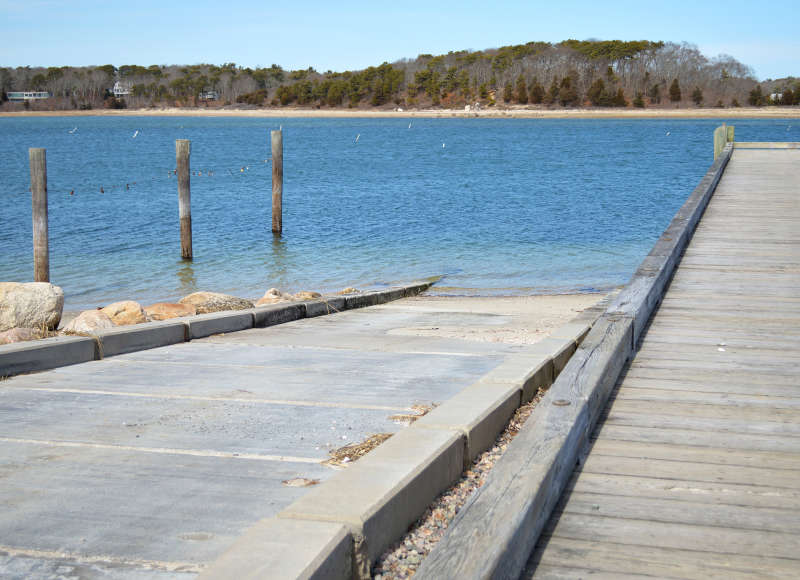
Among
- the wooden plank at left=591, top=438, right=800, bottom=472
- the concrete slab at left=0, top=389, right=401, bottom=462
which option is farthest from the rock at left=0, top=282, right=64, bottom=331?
the wooden plank at left=591, top=438, right=800, bottom=472

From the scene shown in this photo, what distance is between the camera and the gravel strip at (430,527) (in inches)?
113

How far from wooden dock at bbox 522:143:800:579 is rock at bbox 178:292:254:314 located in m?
5.36

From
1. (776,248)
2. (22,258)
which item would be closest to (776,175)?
(776,248)

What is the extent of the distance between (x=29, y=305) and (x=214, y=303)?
2113mm

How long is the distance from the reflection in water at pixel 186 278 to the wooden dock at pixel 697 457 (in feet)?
39.3

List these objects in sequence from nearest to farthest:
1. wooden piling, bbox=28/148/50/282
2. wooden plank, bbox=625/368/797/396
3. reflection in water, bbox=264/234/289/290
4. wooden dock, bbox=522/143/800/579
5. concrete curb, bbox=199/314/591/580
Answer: concrete curb, bbox=199/314/591/580, wooden dock, bbox=522/143/800/579, wooden plank, bbox=625/368/797/396, wooden piling, bbox=28/148/50/282, reflection in water, bbox=264/234/289/290

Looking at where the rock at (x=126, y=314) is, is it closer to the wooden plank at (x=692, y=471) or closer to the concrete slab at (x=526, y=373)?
the concrete slab at (x=526, y=373)

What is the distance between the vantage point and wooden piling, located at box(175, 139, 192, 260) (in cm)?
2048

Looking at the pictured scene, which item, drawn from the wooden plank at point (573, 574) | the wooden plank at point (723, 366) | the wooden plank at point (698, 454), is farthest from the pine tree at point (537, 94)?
the wooden plank at point (573, 574)

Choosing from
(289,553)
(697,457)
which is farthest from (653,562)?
(289,553)

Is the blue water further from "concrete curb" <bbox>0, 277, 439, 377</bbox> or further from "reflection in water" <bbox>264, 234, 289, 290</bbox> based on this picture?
"concrete curb" <bbox>0, 277, 439, 377</bbox>

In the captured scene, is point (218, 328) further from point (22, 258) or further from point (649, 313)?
point (22, 258)

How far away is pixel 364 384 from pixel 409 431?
5.68ft

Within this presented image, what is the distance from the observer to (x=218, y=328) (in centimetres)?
736
